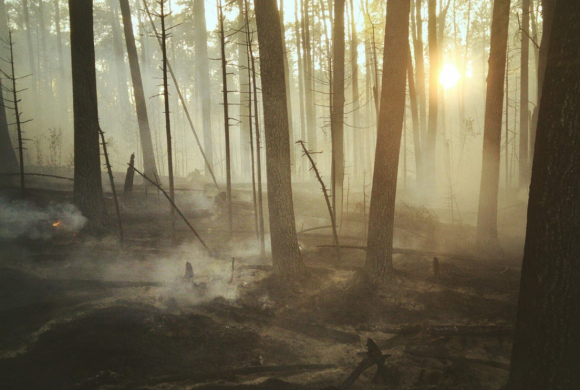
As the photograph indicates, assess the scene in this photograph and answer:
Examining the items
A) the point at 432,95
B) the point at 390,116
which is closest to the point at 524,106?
the point at 432,95

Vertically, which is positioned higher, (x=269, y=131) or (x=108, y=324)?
(x=269, y=131)

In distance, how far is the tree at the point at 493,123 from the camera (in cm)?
926

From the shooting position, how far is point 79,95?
10.0 metres

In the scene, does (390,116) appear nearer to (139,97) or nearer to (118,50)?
(139,97)

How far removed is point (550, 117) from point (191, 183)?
1687 cm

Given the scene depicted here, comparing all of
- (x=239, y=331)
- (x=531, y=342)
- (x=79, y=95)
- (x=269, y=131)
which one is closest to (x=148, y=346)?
(x=239, y=331)

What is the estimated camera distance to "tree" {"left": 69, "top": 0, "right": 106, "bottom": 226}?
9.97 meters

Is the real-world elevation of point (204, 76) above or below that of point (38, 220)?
above

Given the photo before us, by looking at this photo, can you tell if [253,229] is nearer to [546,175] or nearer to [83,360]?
[83,360]

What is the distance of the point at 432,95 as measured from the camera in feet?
53.8

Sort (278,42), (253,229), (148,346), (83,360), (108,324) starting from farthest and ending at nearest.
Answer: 1. (253,229)
2. (278,42)
3. (108,324)
4. (148,346)
5. (83,360)

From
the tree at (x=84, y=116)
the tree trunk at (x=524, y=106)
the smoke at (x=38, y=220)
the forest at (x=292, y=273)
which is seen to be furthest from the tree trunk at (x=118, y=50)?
the tree trunk at (x=524, y=106)

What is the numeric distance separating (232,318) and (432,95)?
1453 cm

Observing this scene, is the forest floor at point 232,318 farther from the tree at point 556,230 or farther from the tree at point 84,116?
the tree at point 556,230
